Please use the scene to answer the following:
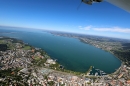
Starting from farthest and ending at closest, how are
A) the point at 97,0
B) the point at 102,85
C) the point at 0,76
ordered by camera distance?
the point at 102,85 < the point at 0,76 < the point at 97,0

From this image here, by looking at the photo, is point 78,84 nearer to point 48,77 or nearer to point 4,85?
point 48,77

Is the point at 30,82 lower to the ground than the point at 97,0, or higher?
lower

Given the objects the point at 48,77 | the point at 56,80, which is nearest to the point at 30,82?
the point at 48,77

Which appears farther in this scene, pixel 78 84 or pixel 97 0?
pixel 78 84

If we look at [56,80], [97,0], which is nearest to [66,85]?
[56,80]

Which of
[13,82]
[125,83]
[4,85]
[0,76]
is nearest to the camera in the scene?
[4,85]

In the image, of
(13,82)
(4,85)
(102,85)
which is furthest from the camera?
(102,85)

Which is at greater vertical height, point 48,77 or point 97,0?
point 97,0

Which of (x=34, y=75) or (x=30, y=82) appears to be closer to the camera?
(x=30, y=82)

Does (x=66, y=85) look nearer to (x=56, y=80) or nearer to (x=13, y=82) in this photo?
(x=56, y=80)
